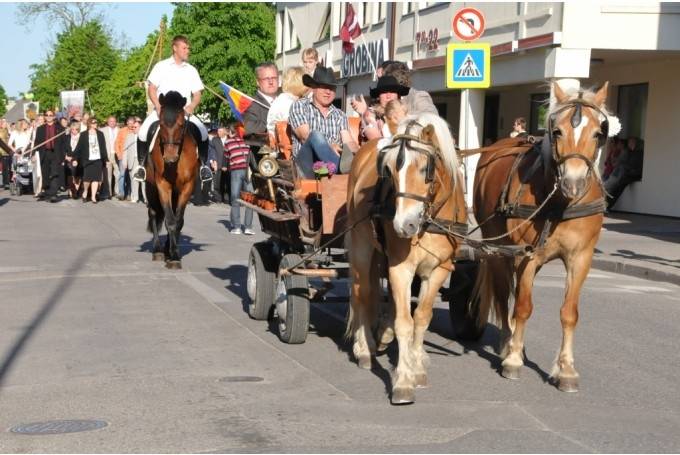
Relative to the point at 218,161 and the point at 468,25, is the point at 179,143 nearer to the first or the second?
the point at 468,25

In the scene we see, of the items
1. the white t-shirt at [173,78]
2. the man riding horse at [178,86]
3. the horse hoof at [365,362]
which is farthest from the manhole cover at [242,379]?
the white t-shirt at [173,78]

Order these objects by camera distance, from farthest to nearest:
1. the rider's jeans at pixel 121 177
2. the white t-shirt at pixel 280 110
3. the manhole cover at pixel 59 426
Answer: the rider's jeans at pixel 121 177 → the white t-shirt at pixel 280 110 → the manhole cover at pixel 59 426

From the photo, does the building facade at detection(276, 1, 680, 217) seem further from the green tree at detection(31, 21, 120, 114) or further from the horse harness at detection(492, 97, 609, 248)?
the green tree at detection(31, 21, 120, 114)

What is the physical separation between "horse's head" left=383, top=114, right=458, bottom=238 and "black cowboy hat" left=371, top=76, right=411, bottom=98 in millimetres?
1677

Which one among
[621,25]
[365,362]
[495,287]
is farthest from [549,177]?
[621,25]

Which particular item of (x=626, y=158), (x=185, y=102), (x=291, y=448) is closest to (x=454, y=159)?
(x=291, y=448)

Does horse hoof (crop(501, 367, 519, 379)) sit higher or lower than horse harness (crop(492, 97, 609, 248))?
lower

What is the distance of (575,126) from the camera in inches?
281

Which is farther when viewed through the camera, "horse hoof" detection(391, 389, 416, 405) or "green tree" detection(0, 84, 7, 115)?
"green tree" detection(0, 84, 7, 115)

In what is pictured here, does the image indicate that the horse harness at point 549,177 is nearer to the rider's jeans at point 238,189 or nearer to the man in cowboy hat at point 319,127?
the man in cowboy hat at point 319,127

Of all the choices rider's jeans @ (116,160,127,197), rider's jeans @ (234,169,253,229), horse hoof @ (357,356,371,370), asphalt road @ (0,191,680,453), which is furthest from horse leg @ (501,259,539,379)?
rider's jeans @ (116,160,127,197)

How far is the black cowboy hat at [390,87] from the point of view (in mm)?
8734

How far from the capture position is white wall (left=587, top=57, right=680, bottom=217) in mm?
23922

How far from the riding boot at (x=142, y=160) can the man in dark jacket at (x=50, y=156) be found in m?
14.3
